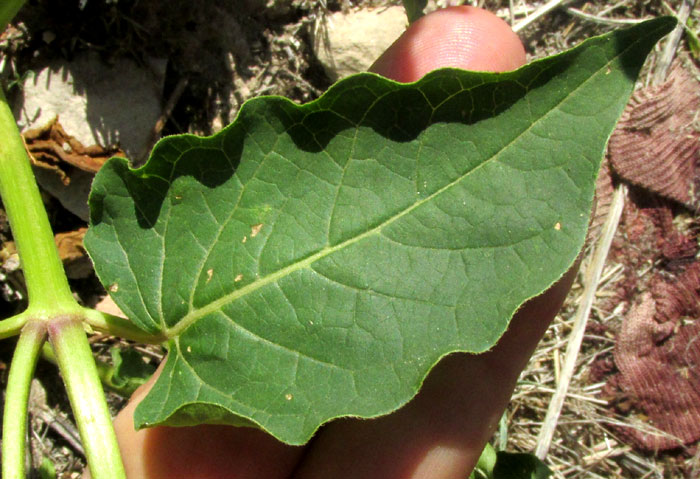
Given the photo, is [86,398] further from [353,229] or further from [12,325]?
[353,229]

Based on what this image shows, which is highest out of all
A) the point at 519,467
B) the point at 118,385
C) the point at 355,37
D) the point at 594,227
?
the point at 355,37

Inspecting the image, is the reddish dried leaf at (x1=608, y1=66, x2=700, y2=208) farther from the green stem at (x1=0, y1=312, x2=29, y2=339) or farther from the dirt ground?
the green stem at (x1=0, y1=312, x2=29, y2=339)

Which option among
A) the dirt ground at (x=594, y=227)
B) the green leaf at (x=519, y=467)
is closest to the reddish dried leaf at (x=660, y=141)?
the dirt ground at (x=594, y=227)

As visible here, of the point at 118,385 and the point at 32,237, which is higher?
the point at 32,237

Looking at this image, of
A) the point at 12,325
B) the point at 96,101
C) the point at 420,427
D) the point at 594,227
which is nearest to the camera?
the point at 12,325

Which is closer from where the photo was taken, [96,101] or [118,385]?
[118,385]

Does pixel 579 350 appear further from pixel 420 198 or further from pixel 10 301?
pixel 10 301

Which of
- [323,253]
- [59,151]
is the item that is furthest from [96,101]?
[323,253]

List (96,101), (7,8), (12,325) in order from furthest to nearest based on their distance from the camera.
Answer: (96,101)
(7,8)
(12,325)
